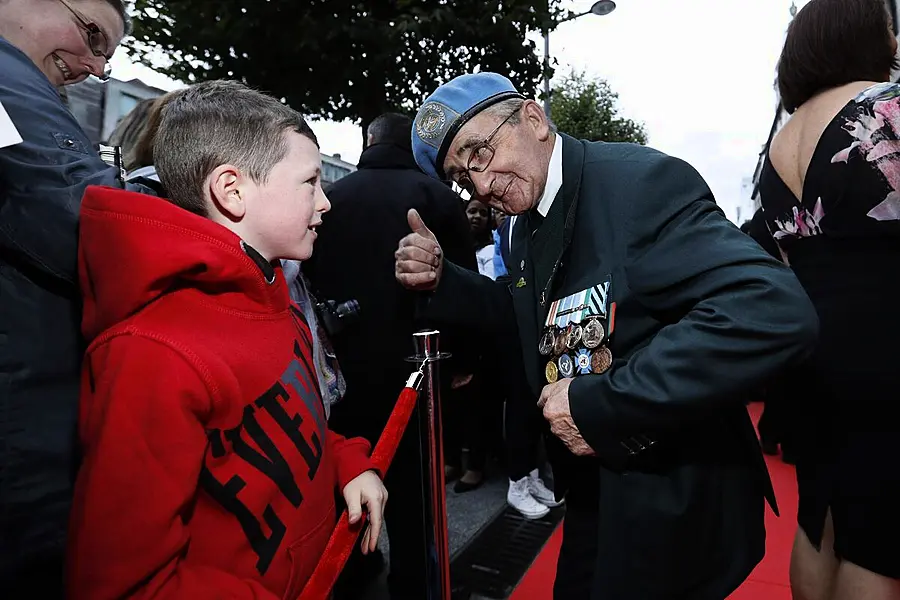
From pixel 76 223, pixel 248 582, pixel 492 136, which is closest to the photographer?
pixel 248 582

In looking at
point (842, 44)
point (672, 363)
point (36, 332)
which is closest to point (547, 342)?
point (672, 363)

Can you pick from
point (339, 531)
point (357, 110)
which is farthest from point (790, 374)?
point (357, 110)

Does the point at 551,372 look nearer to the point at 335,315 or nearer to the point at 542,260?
the point at 542,260

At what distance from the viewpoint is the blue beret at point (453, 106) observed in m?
1.59

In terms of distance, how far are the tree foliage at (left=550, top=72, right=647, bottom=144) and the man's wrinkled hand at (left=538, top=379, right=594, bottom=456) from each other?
21.3 m

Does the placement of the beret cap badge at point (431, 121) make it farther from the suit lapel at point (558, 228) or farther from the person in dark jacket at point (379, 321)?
the person in dark jacket at point (379, 321)

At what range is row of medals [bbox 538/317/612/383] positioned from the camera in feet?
4.32

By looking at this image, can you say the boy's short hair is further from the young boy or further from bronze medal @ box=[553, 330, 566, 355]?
bronze medal @ box=[553, 330, 566, 355]

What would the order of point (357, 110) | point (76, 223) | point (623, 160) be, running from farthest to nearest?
point (357, 110) < point (623, 160) < point (76, 223)

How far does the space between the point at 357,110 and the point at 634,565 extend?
826 cm

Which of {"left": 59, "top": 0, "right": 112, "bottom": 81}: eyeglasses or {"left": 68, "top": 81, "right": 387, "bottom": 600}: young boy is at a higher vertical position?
{"left": 59, "top": 0, "right": 112, "bottom": 81}: eyeglasses

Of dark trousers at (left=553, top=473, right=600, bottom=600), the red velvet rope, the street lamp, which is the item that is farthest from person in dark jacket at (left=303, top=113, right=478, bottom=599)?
the street lamp

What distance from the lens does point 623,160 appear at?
1.39m

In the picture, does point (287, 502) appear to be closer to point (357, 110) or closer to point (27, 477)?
point (27, 477)
